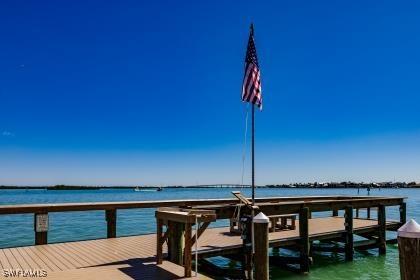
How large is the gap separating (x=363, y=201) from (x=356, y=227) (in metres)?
1.69

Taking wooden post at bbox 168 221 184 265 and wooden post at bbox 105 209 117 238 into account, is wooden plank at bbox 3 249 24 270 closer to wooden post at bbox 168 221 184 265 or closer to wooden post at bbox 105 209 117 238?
wooden post at bbox 105 209 117 238

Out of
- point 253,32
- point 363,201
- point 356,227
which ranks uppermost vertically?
point 253,32

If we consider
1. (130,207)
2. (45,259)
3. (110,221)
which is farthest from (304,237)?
(45,259)

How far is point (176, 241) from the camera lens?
891 centimetres

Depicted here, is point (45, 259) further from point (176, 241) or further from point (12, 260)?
point (176, 241)

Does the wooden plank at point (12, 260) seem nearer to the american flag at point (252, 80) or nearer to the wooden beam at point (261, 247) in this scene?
the wooden beam at point (261, 247)

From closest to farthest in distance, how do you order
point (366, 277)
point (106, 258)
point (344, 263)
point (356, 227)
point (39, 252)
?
point (106, 258), point (39, 252), point (366, 277), point (344, 263), point (356, 227)

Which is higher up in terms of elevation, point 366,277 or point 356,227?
point 356,227

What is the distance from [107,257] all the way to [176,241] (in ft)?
5.96

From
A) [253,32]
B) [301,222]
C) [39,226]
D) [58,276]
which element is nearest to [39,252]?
[39,226]

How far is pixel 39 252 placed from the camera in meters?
9.98

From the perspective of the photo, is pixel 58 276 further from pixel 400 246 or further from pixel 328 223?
pixel 328 223
